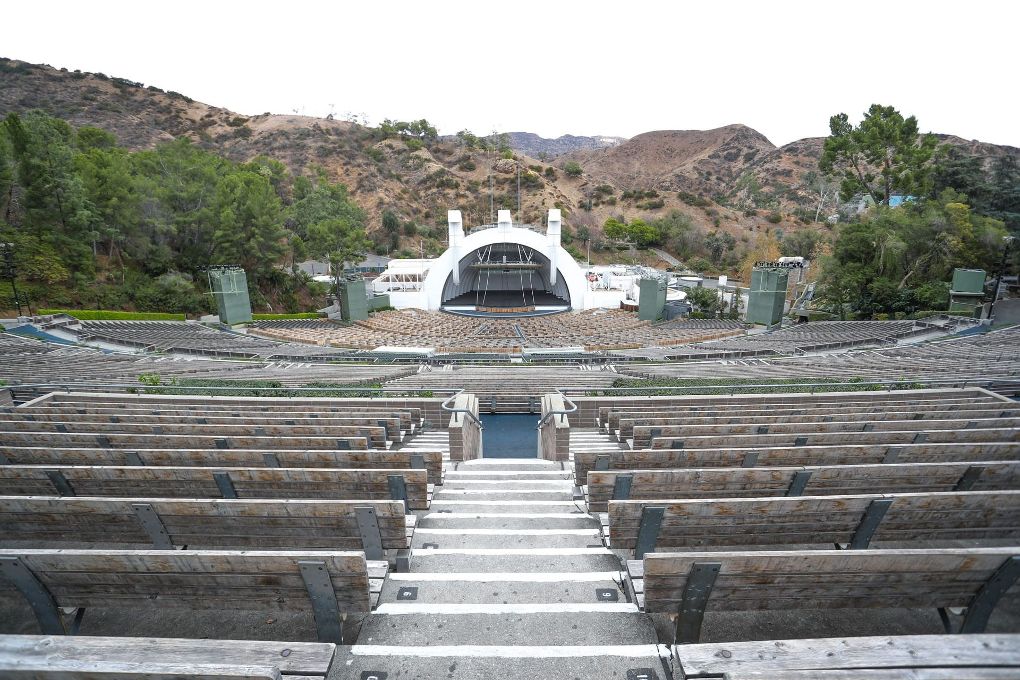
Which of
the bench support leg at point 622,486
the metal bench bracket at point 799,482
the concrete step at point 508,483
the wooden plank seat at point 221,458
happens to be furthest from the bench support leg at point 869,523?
the wooden plank seat at point 221,458

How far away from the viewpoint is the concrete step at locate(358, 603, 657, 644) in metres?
2.56

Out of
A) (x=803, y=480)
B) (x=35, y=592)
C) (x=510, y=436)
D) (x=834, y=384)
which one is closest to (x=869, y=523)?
(x=803, y=480)

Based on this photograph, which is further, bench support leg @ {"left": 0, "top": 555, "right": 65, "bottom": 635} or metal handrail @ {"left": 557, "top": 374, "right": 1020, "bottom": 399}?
metal handrail @ {"left": 557, "top": 374, "right": 1020, "bottom": 399}

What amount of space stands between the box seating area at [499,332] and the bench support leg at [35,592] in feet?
63.8

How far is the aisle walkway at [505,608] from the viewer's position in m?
2.35

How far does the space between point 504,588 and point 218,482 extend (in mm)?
2472

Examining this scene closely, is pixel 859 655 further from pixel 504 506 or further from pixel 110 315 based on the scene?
pixel 110 315

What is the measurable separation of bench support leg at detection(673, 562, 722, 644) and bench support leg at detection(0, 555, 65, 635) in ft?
10.9

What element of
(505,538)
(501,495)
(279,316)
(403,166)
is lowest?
(279,316)

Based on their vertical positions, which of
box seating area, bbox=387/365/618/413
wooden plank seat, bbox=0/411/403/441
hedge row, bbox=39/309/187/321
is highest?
wooden plank seat, bbox=0/411/403/441

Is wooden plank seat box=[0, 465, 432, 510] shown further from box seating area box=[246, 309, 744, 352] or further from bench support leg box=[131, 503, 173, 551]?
box seating area box=[246, 309, 744, 352]

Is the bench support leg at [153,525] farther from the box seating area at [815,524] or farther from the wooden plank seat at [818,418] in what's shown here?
the wooden plank seat at [818,418]

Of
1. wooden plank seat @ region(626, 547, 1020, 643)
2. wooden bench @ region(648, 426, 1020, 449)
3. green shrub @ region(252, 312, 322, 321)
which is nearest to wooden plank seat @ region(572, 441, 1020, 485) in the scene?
wooden bench @ region(648, 426, 1020, 449)

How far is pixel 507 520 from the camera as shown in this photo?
4.42 metres
